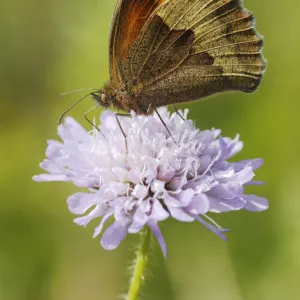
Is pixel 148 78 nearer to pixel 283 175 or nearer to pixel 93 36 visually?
pixel 283 175

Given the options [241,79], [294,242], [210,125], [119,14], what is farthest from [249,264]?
[119,14]

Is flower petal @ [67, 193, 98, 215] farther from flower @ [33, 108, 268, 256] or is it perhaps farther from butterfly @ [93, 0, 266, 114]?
butterfly @ [93, 0, 266, 114]

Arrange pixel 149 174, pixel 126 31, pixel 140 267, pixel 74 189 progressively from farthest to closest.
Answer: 1. pixel 74 189
2. pixel 126 31
3. pixel 149 174
4. pixel 140 267

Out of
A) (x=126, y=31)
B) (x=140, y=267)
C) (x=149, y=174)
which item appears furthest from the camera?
(x=126, y=31)

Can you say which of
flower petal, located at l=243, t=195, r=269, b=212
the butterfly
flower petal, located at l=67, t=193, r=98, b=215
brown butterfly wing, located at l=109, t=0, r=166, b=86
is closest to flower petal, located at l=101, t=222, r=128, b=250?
flower petal, located at l=67, t=193, r=98, b=215

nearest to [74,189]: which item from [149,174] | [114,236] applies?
[149,174]

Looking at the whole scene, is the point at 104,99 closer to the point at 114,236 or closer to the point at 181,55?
the point at 181,55
